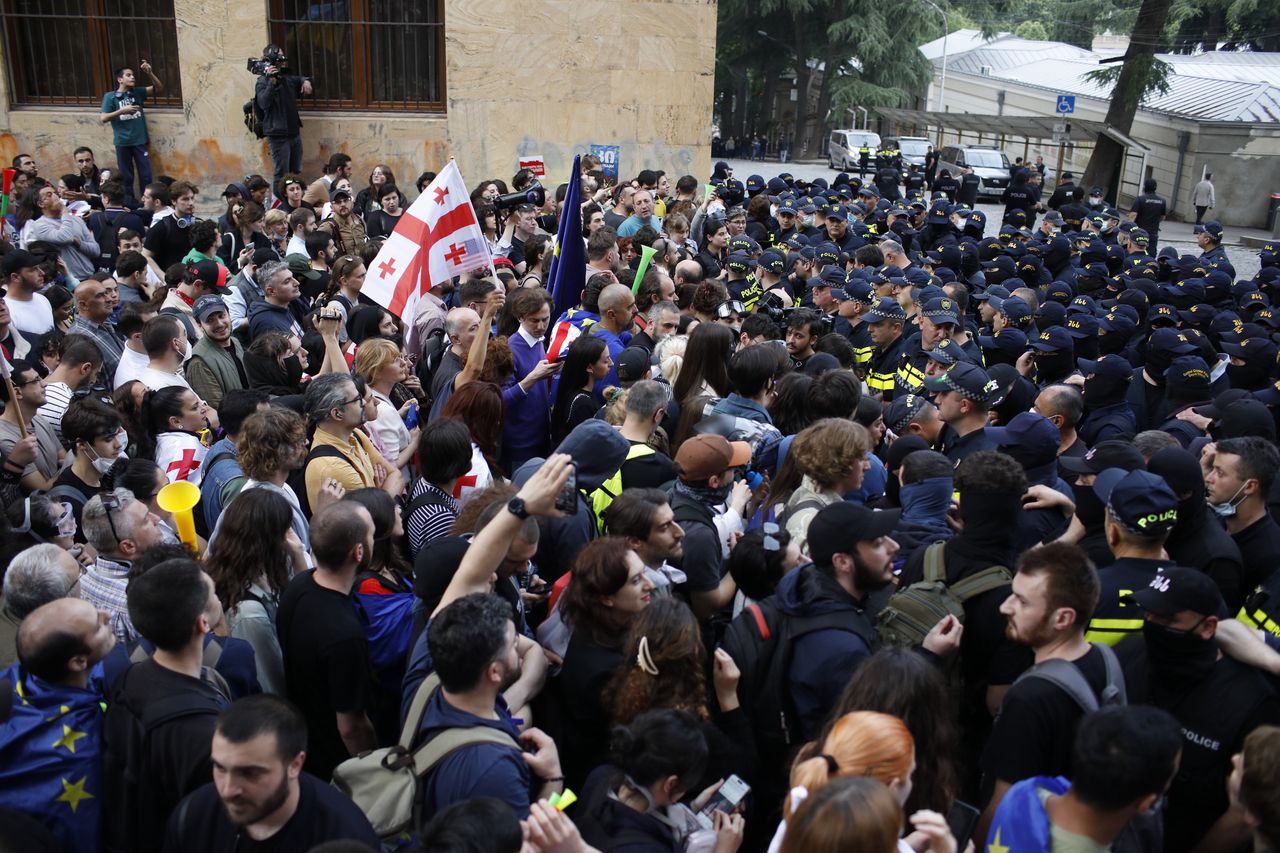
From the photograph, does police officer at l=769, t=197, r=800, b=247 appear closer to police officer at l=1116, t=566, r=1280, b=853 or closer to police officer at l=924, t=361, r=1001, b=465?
police officer at l=924, t=361, r=1001, b=465

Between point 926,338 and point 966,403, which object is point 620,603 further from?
point 926,338

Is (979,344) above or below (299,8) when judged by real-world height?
below

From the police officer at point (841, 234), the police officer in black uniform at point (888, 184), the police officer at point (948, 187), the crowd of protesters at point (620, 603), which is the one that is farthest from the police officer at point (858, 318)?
the police officer at point (948, 187)

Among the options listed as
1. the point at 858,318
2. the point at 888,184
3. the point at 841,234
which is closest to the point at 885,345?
the point at 858,318

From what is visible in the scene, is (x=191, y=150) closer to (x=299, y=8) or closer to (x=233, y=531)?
(x=299, y=8)

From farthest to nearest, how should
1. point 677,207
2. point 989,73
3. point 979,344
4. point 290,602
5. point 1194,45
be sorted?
point 989,73 < point 1194,45 < point 677,207 < point 979,344 < point 290,602

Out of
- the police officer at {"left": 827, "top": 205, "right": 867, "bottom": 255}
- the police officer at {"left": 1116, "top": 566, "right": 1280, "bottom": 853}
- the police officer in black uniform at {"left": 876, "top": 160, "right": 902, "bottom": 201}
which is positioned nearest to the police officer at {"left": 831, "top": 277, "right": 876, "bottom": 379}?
the police officer at {"left": 827, "top": 205, "right": 867, "bottom": 255}

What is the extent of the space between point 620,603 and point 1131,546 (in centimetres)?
196

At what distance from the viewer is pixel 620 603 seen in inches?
147

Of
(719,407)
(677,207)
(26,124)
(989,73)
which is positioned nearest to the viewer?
(719,407)

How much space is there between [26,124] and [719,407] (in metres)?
15.1

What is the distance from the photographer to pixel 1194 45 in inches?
1912

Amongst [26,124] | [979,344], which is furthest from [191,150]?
[979,344]

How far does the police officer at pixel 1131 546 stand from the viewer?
3.85 meters
